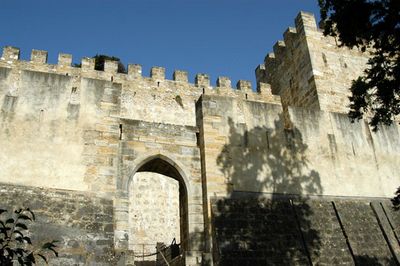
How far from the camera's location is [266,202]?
8406 mm

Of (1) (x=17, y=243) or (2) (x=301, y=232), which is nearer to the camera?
(1) (x=17, y=243)

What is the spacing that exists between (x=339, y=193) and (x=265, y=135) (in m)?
2.16

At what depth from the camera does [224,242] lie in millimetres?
7441

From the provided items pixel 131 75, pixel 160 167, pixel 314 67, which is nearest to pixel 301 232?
pixel 160 167

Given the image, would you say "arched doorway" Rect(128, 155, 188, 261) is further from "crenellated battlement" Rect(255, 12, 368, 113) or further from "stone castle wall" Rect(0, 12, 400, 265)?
"stone castle wall" Rect(0, 12, 400, 265)

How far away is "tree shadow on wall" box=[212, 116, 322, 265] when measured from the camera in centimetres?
757

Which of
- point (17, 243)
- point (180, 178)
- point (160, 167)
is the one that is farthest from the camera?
point (160, 167)

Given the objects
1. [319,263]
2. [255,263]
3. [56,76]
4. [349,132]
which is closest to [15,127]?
[56,76]

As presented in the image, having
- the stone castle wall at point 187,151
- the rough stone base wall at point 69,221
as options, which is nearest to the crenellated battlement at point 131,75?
the stone castle wall at point 187,151

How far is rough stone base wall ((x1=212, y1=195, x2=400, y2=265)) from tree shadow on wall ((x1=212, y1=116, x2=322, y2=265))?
19 mm

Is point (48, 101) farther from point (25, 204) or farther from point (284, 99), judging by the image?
point (284, 99)

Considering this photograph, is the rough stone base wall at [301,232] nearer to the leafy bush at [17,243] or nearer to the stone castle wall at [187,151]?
the stone castle wall at [187,151]

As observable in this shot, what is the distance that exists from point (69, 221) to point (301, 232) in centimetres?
444

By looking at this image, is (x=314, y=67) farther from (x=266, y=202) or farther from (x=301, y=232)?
(x=301, y=232)
